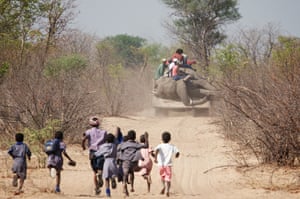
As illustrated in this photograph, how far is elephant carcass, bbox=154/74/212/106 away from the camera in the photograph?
3164 cm

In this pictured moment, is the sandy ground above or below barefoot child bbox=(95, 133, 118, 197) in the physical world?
below

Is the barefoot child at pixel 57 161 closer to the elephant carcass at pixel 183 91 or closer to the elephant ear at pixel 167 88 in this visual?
the elephant carcass at pixel 183 91

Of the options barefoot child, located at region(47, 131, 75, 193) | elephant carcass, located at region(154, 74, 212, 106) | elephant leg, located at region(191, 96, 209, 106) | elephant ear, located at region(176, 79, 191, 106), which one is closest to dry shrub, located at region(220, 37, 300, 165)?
barefoot child, located at region(47, 131, 75, 193)

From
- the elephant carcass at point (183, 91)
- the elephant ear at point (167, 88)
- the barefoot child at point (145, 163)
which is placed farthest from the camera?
the elephant ear at point (167, 88)

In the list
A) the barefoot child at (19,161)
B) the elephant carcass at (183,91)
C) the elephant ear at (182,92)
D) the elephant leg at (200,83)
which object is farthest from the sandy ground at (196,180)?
the elephant leg at (200,83)

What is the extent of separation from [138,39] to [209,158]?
66.7 m

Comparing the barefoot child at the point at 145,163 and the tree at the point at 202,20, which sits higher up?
the tree at the point at 202,20

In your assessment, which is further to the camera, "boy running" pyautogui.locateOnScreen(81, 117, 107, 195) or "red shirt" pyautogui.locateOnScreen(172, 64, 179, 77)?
"red shirt" pyautogui.locateOnScreen(172, 64, 179, 77)

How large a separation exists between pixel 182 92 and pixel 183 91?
0.06 m

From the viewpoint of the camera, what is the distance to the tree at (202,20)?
48.3 m

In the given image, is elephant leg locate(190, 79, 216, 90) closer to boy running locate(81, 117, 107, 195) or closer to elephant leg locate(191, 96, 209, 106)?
elephant leg locate(191, 96, 209, 106)

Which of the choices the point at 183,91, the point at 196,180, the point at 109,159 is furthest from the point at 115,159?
the point at 183,91

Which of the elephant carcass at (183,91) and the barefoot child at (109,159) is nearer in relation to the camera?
the barefoot child at (109,159)

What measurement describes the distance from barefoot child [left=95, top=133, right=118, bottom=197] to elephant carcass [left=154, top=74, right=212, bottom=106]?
18.2 meters
